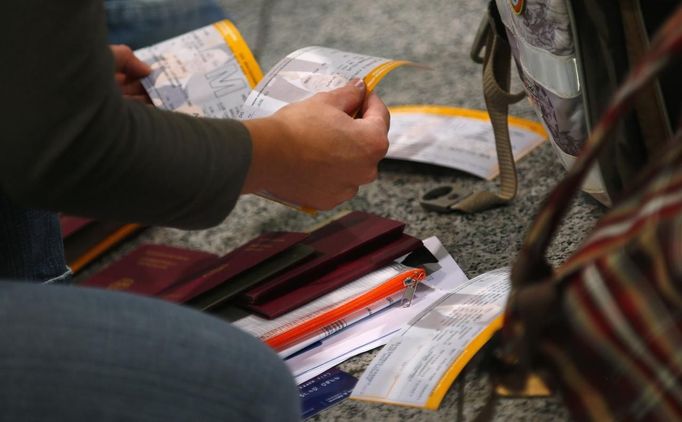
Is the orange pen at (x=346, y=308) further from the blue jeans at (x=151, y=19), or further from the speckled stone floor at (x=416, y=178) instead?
the blue jeans at (x=151, y=19)

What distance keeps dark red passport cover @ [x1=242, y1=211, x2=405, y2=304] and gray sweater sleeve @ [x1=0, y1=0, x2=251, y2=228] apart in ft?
0.86

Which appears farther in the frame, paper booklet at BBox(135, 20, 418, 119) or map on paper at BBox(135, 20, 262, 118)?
map on paper at BBox(135, 20, 262, 118)

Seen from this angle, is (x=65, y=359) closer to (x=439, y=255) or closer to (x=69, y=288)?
(x=69, y=288)

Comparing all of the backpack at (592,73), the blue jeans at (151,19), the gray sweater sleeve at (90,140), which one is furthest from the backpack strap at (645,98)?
the blue jeans at (151,19)

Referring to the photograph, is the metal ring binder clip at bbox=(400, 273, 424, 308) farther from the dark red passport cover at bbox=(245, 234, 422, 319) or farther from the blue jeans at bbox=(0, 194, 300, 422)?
the blue jeans at bbox=(0, 194, 300, 422)

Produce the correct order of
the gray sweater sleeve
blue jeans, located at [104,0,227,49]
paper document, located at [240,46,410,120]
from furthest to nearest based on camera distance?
blue jeans, located at [104,0,227,49] < paper document, located at [240,46,410,120] < the gray sweater sleeve

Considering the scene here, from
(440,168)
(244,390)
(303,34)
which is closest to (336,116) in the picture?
(244,390)

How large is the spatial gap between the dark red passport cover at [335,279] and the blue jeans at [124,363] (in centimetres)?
30

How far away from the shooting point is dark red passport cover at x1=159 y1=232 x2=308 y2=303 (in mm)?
907

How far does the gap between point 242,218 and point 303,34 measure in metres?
0.52

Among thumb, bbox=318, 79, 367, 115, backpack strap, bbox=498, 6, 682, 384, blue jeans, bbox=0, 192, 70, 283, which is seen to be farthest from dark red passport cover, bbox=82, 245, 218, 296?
backpack strap, bbox=498, 6, 682, 384

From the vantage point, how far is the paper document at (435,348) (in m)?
0.75

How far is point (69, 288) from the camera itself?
56cm

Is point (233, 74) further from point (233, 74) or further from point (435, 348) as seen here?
point (435, 348)
